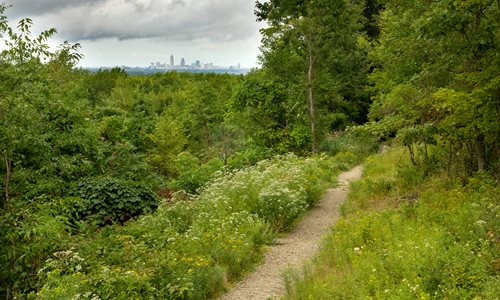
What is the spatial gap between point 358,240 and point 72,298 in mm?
5458

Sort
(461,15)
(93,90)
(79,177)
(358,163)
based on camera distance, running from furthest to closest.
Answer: (93,90) < (358,163) < (79,177) < (461,15)

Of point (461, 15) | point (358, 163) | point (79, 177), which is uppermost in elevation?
point (461, 15)

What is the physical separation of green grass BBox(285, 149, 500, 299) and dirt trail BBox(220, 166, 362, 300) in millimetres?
510

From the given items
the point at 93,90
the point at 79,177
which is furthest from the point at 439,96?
the point at 93,90

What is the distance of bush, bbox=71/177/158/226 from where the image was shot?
12289 mm

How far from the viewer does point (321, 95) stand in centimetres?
2653

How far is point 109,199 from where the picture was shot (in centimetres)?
1249

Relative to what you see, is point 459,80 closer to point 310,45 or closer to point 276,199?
point 276,199

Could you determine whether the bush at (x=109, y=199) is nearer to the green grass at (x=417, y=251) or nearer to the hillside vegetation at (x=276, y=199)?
the hillside vegetation at (x=276, y=199)

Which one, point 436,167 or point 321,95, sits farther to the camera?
point 321,95

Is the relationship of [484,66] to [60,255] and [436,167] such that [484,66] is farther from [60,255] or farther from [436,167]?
[60,255]

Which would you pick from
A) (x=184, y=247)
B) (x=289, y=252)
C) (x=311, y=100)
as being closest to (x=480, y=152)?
(x=289, y=252)

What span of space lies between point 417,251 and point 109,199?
331 inches

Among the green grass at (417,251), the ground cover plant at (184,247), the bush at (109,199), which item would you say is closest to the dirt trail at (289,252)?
the ground cover plant at (184,247)
